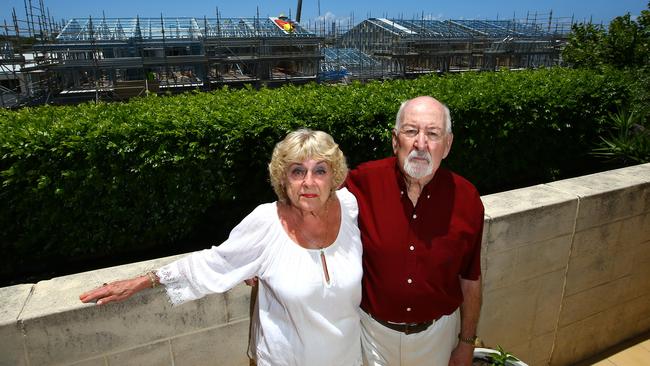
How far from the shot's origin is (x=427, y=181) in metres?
2.28

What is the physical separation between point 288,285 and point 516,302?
8.17 feet

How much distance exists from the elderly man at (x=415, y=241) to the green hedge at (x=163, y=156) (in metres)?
1.51

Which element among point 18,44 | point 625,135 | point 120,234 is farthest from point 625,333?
point 18,44

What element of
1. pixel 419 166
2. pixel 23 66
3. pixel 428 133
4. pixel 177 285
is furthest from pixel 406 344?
pixel 23 66

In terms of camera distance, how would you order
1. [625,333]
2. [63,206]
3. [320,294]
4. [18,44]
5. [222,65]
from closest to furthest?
1. [320,294]
2. [63,206]
3. [625,333]
4. [18,44]
5. [222,65]

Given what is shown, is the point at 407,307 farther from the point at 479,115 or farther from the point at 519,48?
the point at 519,48

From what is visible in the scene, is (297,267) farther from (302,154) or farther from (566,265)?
(566,265)

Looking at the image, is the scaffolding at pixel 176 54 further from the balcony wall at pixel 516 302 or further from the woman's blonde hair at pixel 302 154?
the woman's blonde hair at pixel 302 154

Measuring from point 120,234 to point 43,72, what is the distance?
2096 centimetres

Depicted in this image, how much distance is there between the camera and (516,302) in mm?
3643

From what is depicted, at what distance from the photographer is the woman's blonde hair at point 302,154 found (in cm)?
203

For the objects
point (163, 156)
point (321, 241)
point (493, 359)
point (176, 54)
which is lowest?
point (493, 359)

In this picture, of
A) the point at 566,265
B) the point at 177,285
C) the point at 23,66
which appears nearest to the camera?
the point at 177,285

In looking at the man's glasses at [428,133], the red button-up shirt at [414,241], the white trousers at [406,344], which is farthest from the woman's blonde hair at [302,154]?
the white trousers at [406,344]
